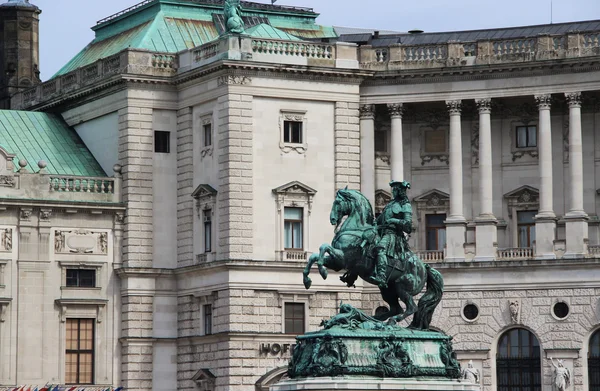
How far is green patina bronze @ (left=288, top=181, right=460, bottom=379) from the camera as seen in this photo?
54156 mm

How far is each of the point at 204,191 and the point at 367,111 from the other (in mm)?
8410

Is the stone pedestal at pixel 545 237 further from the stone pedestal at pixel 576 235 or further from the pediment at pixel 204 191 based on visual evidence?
the pediment at pixel 204 191

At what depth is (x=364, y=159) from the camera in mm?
91625

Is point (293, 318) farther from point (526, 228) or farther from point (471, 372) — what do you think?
point (526, 228)

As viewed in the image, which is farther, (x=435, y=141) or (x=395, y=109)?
Result: (x=435, y=141)

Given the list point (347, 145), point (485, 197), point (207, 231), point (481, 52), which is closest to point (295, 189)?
point (347, 145)

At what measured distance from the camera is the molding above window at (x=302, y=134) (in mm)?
89875

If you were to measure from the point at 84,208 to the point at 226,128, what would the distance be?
24.8 feet

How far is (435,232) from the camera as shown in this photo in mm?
92375

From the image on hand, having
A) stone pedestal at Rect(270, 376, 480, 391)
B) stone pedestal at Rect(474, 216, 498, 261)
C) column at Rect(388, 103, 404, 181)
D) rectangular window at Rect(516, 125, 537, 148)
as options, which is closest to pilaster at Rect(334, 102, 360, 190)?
column at Rect(388, 103, 404, 181)

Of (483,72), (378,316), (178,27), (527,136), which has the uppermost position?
(178,27)

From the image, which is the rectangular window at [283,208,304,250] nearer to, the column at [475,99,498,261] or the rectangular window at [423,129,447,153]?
the rectangular window at [423,129,447,153]

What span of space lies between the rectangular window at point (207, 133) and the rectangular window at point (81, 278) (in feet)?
25.5

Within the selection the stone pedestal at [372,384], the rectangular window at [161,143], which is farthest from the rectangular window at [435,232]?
the stone pedestal at [372,384]
